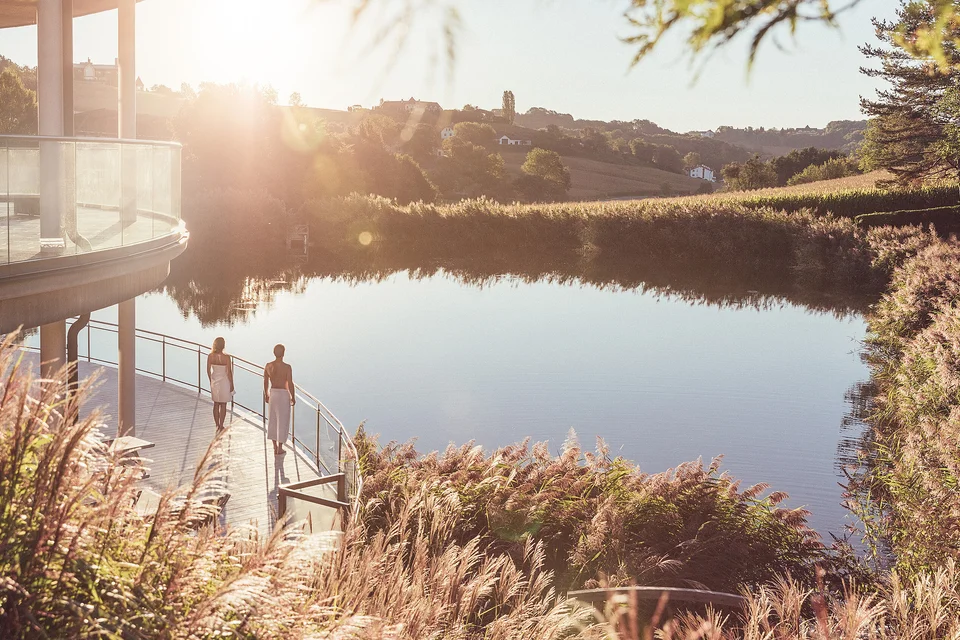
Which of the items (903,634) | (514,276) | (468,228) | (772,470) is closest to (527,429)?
(772,470)

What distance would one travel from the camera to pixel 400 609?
417cm

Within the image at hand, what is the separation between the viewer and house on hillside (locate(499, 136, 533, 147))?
12331 cm

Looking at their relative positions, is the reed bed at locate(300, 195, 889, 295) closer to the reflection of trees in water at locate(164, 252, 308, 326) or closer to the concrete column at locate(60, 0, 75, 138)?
the reflection of trees in water at locate(164, 252, 308, 326)

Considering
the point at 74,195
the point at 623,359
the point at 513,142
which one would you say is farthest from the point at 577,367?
the point at 513,142

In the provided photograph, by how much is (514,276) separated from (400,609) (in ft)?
117

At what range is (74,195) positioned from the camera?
8.30 meters

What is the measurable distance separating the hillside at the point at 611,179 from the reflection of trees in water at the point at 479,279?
6055 cm

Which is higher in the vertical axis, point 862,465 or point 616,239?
point 616,239

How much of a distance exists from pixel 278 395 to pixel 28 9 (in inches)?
299

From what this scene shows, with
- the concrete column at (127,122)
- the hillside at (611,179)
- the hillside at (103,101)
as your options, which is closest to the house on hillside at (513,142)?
the hillside at (611,179)

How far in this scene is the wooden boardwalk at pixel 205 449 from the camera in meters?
11.0

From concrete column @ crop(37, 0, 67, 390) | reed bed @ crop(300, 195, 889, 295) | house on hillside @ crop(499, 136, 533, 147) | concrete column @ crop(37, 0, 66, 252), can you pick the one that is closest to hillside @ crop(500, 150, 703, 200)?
house on hillside @ crop(499, 136, 533, 147)

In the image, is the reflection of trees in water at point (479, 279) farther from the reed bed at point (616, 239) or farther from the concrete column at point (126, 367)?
the concrete column at point (126, 367)

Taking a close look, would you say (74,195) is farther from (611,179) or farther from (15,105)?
(611,179)
